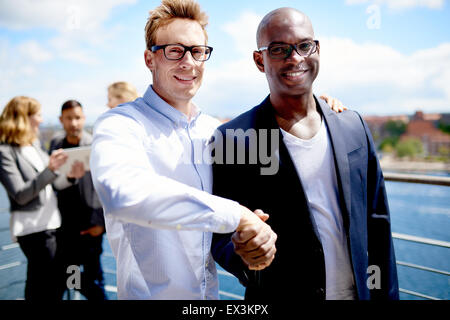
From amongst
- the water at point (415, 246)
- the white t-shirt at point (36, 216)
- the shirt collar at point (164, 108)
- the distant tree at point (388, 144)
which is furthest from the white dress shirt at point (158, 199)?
the distant tree at point (388, 144)

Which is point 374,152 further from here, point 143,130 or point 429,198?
point 429,198

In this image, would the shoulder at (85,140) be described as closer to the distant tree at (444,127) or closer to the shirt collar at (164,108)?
the shirt collar at (164,108)

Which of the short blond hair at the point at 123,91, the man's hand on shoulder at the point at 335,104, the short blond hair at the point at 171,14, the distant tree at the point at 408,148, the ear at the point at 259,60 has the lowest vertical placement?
the man's hand on shoulder at the point at 335,104

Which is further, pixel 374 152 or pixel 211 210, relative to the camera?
pixel 374 152

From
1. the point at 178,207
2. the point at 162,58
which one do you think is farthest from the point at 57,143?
the point at 178,207

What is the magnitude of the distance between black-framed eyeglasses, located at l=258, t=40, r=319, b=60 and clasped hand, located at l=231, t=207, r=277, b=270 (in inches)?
23.5

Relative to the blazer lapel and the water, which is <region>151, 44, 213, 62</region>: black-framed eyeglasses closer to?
the blazer lapel

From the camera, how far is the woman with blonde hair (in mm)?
2660

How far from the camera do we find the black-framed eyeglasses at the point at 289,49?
48.3 inches

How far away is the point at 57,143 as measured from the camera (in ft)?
9.42

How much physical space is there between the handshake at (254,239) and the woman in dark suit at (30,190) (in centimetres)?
167

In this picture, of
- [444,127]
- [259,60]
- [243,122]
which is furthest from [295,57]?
[444,127]

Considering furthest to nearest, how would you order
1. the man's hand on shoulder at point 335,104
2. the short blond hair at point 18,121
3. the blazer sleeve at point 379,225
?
the short blond hair at point 18,121 < the man's hand on shoulder at point 335,104 < the blazer sleeve at point 379,225
